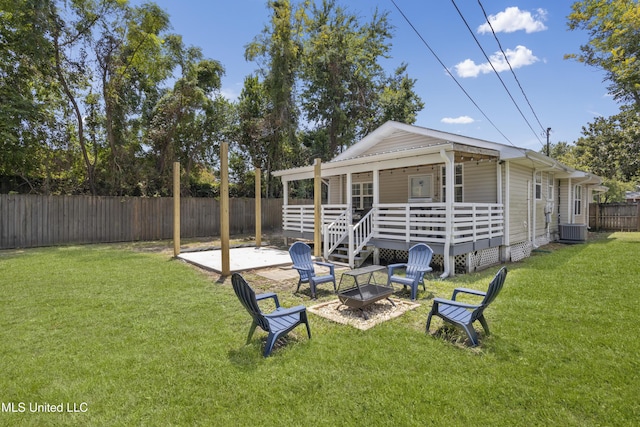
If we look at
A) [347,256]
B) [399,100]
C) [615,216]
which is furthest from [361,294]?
[615,216]

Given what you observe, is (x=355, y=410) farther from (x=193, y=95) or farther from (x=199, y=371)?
(x=193, y=95)

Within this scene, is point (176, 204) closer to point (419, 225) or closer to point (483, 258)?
point (419, 225)

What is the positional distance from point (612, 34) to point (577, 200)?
8.64 m

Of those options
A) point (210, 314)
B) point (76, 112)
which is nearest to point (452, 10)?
point (210, 314)

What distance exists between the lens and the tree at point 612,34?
10273mm

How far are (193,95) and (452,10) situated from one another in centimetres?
1334

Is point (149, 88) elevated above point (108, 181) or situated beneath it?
elevated above

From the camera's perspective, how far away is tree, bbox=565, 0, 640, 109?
33.7ft

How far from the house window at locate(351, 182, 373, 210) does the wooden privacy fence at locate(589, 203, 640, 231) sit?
16.0 metres

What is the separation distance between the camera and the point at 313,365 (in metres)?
3.25

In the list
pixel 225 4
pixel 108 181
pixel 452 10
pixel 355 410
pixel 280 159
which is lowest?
pixel 355 410

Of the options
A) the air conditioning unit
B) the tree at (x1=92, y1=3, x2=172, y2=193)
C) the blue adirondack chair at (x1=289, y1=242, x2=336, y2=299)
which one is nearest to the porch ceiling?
the blue adirondack chair at (x1=289, y1=242, x2=336, y2=299)

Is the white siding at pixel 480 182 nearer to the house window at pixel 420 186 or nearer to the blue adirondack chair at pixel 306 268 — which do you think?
the house window at pixel 420 186

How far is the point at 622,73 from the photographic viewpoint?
1052 centimetres
